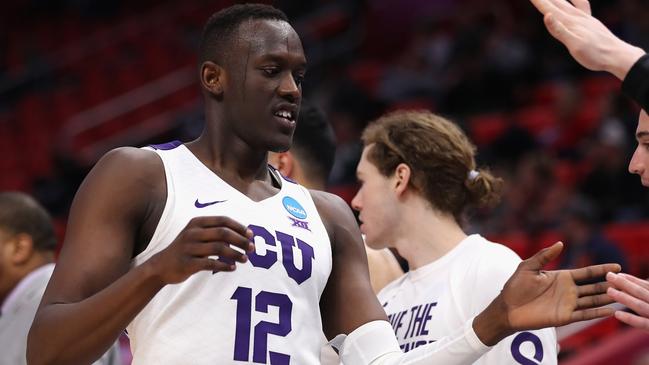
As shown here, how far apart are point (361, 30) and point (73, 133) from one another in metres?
3.98

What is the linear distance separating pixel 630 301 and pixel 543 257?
0.28 m

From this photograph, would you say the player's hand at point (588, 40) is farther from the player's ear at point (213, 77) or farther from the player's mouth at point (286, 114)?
the player's ear at point (213, 77)

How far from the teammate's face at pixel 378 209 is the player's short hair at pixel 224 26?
1229 millimetres

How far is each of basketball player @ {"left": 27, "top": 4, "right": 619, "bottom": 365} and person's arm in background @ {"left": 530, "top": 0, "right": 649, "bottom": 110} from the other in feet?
1.62

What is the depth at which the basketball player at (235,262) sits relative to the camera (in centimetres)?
285

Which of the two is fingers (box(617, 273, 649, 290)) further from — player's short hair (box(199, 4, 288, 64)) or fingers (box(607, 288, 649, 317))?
player's short hair (box(199, 4, 288, 64))

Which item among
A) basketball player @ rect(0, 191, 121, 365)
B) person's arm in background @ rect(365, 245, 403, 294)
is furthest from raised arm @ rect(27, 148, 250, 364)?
basketball player @ rect(0, 191, 121, 365)

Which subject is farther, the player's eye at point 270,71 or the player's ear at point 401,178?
the player's ear at point 401,178

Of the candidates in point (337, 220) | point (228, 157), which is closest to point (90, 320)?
point (228, 157)

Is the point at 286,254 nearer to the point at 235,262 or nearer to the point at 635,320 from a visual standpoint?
the point at 235,262

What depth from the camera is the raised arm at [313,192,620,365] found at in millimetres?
2936

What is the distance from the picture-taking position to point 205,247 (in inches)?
104

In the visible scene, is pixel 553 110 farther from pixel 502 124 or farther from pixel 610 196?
pixel 610 196

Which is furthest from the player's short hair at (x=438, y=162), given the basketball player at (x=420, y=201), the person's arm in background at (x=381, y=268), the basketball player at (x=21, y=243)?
the basketball player at (x=21, y=243)
